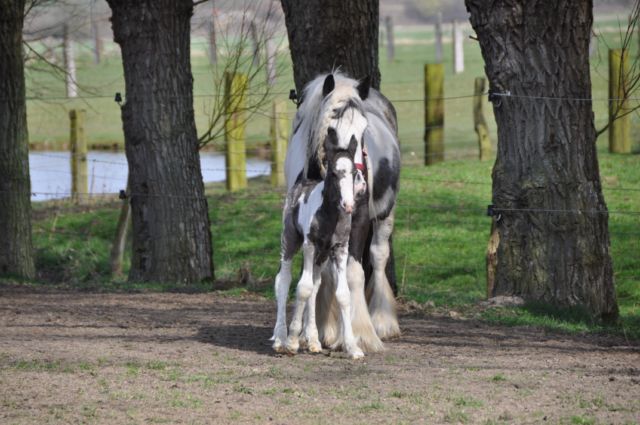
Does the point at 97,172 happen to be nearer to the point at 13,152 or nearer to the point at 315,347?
the point at 13,152

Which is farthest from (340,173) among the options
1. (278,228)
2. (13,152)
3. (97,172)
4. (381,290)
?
(97,172)

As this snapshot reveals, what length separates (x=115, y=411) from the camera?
611 cm

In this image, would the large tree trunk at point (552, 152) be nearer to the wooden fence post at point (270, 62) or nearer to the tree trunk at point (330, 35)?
the tree trunk at point (330, 35)

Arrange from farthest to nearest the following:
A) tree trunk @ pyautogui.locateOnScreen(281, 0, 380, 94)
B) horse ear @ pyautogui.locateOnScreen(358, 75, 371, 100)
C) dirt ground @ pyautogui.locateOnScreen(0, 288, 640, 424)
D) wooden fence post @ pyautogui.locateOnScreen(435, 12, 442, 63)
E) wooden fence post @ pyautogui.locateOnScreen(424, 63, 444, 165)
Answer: wooden fence post @ pyautogui.locateOnScreen(435, 12, 442, 63) → wooden fence post @ pyautogui.locateOnScreen(424, 63, 444, 165) → tree trunk @ pyautogui.locateOnScreen(281, 0, 380, 94) → horse ear @ pyautogui.locateOnScreen(358, 75, 371, 100) → dirt ground @ pyautogui.locateOnScreen(0, 288, 640, 424)

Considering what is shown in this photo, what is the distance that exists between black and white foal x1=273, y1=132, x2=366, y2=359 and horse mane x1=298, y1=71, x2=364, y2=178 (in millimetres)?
110

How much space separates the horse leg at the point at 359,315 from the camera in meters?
7.88

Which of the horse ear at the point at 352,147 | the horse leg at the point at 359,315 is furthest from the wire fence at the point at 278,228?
the horse ear at the point at 352,147

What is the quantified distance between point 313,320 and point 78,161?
1262cm

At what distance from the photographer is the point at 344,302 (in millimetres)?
7648

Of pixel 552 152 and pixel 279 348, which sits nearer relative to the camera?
pixel 279 348

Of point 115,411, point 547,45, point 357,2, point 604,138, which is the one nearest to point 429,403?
point 115,411

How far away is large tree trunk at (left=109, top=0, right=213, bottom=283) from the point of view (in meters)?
12.7

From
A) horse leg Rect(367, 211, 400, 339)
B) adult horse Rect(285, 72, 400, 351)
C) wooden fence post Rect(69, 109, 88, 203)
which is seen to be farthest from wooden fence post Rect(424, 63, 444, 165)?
horse leg Rect(367, 211, 400, 339)

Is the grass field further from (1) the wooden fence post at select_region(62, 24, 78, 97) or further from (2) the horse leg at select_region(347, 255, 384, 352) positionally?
(2) the horse leg at select_region(347, 255, 384, 352)
